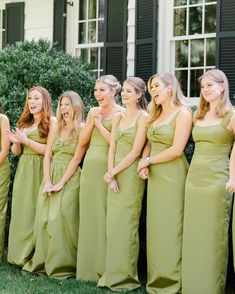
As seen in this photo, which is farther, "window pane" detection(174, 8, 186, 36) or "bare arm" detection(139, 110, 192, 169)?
"window pane" detection(174, 8, 186, 36)

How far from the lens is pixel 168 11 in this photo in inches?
407

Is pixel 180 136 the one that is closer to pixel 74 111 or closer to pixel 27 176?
pixel 74 111

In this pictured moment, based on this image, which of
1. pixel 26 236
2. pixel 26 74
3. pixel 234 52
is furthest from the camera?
pixel 26 74

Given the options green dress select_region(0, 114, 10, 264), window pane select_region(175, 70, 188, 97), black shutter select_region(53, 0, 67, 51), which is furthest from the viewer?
black shutter select_region(53, 0, 67, 51)

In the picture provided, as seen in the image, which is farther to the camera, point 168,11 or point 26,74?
point 168,11

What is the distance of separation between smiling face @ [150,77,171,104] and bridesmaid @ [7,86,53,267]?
1592mm

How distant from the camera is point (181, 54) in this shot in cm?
1039

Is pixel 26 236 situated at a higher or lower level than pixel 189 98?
lower

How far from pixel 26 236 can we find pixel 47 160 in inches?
38.5

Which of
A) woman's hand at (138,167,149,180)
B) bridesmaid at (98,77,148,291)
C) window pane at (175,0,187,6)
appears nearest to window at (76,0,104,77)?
window pane at (175,0,187,6)

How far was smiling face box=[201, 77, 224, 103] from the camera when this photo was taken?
573 centimetres

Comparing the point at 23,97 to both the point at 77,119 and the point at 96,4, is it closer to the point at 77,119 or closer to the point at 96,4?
the point at 77,119

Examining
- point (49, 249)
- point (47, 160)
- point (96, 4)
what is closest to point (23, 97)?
point (47, 160)

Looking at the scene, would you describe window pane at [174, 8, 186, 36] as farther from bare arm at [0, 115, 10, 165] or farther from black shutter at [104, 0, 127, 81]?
bare arm at [0, 115, 10, 165]
